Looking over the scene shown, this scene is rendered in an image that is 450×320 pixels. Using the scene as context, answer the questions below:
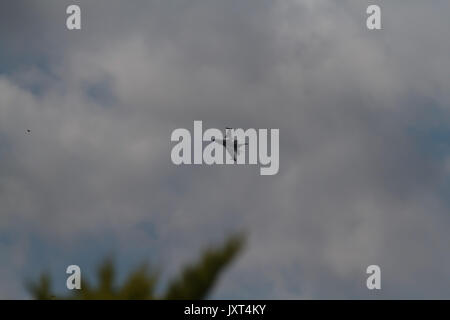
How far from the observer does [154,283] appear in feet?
27.1

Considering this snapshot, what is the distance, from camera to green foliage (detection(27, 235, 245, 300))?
7.51 meters

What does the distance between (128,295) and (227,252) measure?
1910mm

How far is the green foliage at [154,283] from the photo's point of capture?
24.6 ft
